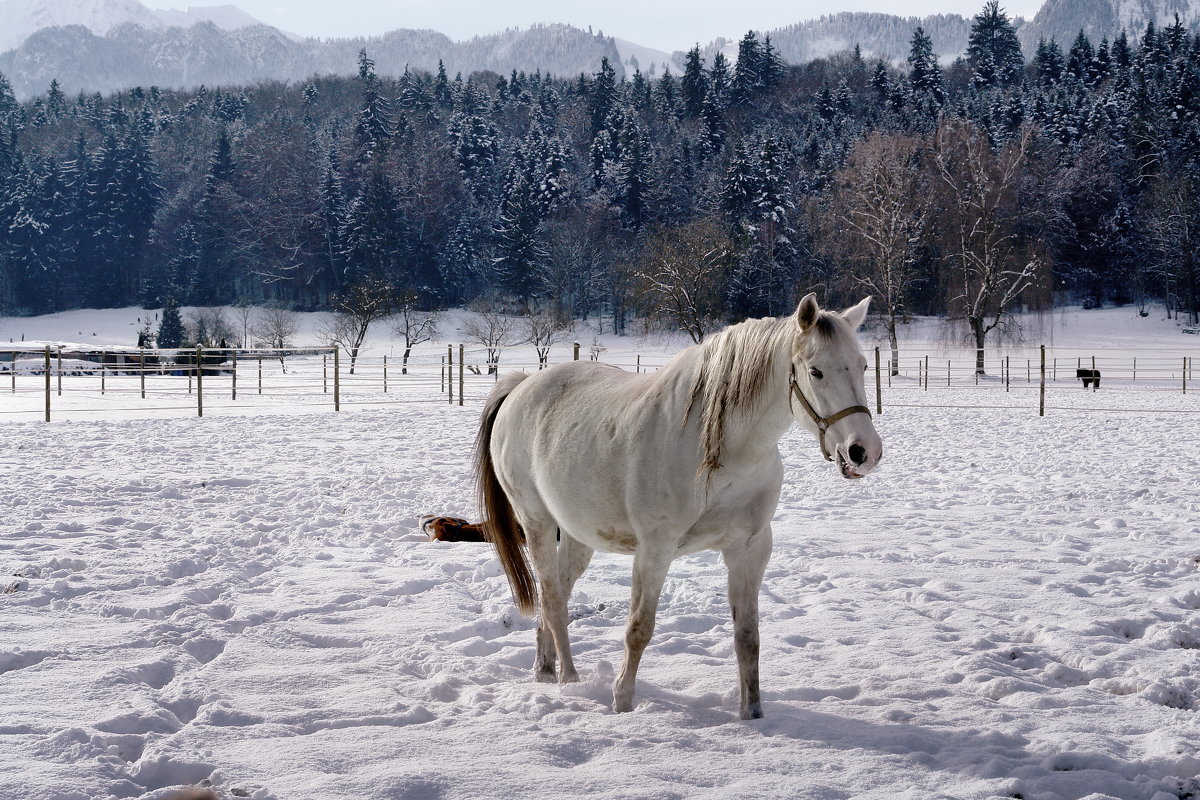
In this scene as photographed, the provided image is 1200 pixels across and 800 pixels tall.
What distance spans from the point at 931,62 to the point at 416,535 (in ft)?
228

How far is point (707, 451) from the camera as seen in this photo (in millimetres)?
2707

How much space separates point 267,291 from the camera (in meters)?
64.9

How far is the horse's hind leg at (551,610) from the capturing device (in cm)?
322

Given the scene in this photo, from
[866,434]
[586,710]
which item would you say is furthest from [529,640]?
[866,434]

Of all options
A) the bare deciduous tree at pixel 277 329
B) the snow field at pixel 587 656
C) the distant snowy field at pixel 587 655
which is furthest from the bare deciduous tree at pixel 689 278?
the snow field at pixel 587 656

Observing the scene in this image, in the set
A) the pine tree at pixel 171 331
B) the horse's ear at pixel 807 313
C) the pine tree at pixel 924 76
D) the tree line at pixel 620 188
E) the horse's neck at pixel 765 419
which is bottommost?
the horse's neck at pixel 765 419

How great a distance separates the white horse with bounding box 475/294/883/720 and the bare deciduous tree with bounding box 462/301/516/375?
3545 centimetres

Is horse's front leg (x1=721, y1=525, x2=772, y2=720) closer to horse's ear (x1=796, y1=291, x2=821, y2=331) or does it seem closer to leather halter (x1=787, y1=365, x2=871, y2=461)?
leather halter (x1=787, y1=365, x2=871, y2=461)

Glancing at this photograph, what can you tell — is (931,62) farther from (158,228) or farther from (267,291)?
(158,228)

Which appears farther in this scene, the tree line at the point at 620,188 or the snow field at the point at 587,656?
the tree line at the point at 620,188

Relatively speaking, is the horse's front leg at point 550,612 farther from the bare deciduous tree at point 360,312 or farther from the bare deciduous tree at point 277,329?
the bare deciduous tree at point 360,312

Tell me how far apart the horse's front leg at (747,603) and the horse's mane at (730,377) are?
0.33 metres

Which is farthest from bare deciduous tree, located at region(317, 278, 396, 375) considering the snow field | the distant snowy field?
the snow field

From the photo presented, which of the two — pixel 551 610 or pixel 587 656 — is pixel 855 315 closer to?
pixel 551 610
